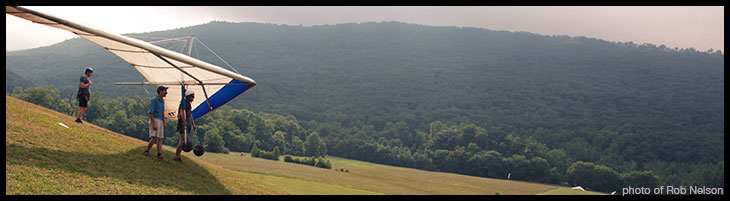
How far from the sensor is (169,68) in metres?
21.9

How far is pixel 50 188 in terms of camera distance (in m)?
14.5

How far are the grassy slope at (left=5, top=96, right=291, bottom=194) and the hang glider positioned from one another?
9.84 ft

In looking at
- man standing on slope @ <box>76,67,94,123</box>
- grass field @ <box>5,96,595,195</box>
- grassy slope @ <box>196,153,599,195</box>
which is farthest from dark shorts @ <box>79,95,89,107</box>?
grassy slope @ <box>196,153,599,195</box>

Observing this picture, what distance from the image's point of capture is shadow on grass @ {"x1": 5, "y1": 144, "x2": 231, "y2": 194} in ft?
53.5

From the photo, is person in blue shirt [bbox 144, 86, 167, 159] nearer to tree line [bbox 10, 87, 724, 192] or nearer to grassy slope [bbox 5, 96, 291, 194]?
grassy slope [bbox 5, 96, 291, 194]

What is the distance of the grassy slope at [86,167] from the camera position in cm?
1511

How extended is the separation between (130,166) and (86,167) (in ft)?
5.71

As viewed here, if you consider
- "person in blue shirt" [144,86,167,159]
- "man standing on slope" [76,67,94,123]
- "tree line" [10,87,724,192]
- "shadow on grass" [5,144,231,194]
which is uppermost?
"man standing on slope" [76,67,94,123]

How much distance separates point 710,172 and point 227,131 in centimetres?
15383

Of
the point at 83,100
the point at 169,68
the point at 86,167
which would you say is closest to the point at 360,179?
the point at 83,100

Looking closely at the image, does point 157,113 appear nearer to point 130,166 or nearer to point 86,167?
point 130,166

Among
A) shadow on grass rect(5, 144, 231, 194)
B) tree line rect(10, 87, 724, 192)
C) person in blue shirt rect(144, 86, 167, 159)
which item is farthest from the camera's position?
tree line rect(10, 87, 724, 192)
